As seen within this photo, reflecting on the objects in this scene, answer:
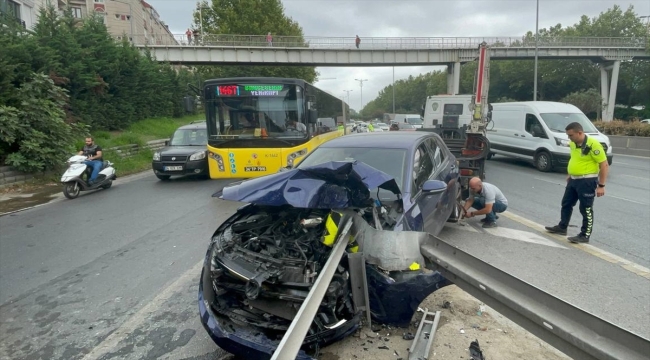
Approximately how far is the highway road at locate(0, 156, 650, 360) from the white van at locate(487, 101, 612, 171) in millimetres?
3724

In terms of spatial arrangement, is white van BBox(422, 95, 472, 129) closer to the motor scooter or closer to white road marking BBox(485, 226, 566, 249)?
white road marking BBox(485, 226, 566, 249)

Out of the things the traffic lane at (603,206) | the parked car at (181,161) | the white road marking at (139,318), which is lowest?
the traffic lane at (603,206)

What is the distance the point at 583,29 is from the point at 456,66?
3172cm

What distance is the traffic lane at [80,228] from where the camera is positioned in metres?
5.22

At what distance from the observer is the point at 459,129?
48.1 ft

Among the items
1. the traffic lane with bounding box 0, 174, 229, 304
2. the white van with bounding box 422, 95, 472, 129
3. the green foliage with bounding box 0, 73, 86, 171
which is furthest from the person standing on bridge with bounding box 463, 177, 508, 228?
the green foliage with bounding box 0, 73, 86, 171

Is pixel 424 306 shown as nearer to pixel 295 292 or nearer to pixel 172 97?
pixel 295 292

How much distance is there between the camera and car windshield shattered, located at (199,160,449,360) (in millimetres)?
2867

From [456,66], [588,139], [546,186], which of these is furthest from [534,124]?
[456,66]

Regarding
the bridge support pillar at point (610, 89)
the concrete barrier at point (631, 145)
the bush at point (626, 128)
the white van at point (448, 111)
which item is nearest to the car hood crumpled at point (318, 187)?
the white van at point (448, 111)

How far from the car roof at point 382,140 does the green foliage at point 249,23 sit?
37.9 meters

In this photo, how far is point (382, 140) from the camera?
5453mm

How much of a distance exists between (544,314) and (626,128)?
80.5 feet

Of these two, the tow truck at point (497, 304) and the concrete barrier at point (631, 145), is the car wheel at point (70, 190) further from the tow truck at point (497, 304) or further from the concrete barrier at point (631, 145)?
the concrete barrier at point (631, 145)
